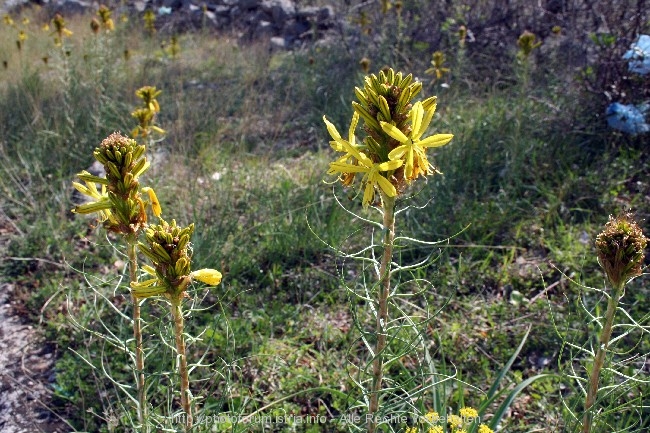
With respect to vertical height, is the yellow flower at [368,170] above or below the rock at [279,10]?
above

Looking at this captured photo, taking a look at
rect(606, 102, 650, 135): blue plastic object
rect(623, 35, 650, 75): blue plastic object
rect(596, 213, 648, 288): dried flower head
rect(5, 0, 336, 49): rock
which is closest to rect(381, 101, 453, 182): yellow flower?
rect(596, 213, 648, 288): dried flower head

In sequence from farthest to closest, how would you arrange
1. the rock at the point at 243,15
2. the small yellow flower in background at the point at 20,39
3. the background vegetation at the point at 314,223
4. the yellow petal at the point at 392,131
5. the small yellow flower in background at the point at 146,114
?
the rock at the point at 243,15 → the small yellow flower in background at the point at 20,39 → the small yellow flower in background at the point at 146,114 → the background vegetation at the point at 314,223 → the yellow petal at the point at 392,131

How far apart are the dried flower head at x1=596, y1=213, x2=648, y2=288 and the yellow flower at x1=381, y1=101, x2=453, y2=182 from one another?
482 millimetres

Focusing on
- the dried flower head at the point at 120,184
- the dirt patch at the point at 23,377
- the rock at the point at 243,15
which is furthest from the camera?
the rock at the point at 243,15

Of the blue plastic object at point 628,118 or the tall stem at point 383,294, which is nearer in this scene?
the tall stem at point 383,294

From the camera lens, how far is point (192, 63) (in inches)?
296

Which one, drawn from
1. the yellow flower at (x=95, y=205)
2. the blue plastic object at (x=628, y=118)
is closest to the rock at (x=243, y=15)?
the blue plastic object at (x=628, y=118)

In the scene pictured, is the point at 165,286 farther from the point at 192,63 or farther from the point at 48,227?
the point at 192,63

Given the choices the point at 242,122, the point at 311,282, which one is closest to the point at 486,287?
the point at 311,282

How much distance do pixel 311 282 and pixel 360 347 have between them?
518mm

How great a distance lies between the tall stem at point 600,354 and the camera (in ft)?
4.50

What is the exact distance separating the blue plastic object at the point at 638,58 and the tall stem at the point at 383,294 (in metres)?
3.40

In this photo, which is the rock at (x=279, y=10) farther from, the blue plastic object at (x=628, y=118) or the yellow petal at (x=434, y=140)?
the yellow petal at (x=434, y=140)

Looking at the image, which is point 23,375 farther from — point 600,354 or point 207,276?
point 600,354
